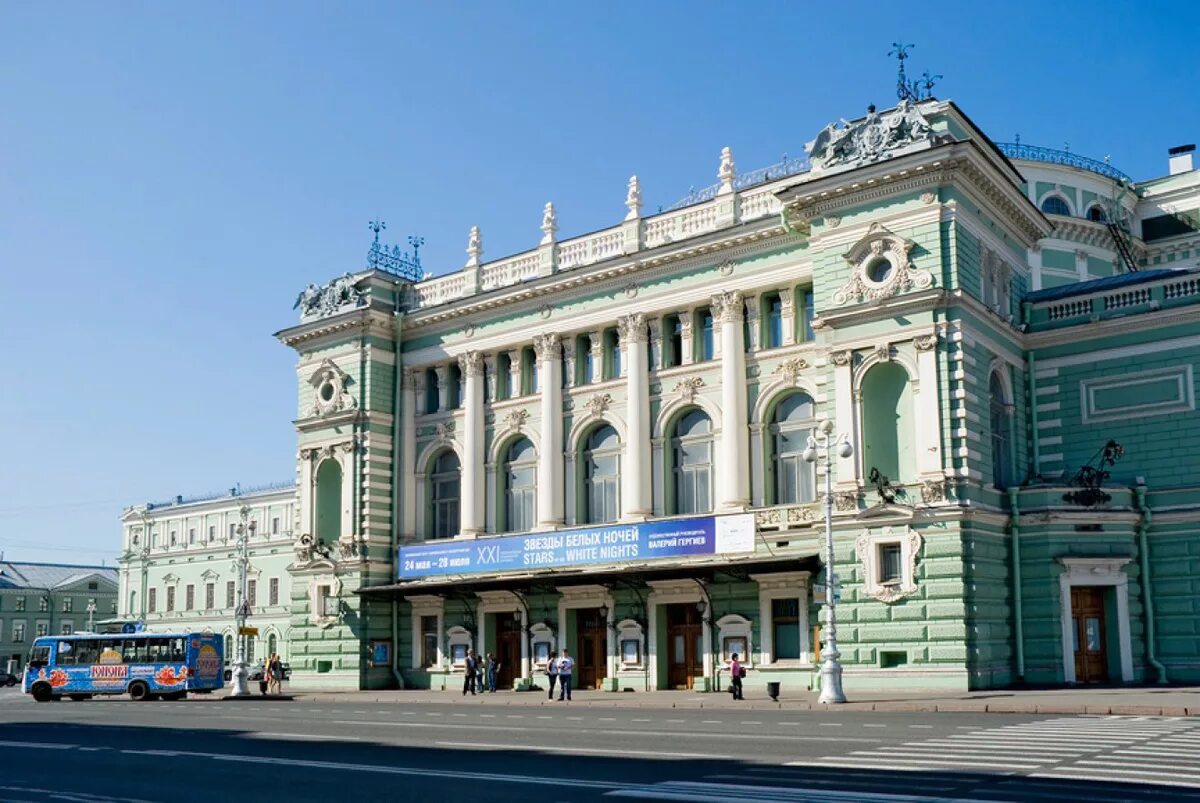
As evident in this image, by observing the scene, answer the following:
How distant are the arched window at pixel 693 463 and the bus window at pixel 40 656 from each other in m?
29.0

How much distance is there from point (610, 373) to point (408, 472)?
35.3 feet

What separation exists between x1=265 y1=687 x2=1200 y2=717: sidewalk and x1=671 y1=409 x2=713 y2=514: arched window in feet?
22.8

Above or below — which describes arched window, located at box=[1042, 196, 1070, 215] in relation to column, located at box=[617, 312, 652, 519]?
above

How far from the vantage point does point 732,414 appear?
43.6 meters

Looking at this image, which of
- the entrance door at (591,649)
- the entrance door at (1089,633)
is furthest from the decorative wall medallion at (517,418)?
the entrance door at (1089,633)

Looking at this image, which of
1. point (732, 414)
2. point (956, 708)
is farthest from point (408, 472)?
point (956, 708)

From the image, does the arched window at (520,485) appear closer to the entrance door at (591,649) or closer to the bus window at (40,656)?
the entrance door at (591,649)

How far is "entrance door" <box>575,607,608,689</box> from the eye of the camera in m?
46.3

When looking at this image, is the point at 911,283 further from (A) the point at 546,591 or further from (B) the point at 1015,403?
(A) the point at 546,591

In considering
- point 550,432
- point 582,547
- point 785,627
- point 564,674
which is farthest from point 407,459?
point 785,627

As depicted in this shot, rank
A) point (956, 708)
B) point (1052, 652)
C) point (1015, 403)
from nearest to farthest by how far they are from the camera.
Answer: point (956, 708), point (1052, 652), point (1015, 403)

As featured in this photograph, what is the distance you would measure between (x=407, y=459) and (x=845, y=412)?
21718 millimetres

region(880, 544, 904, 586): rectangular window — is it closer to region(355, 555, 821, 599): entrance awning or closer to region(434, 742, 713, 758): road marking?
region(355, 555, 821, 599): entrance awning

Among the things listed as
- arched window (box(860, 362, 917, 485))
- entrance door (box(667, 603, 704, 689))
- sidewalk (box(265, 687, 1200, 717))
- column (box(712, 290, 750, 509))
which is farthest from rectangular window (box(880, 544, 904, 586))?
entrance door (box(667, 603, 704, 689))
